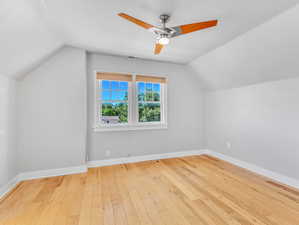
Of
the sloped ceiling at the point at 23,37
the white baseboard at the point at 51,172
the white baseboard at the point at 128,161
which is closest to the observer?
the sloped ceiling at the point at 23,37

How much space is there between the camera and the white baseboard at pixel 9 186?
6.77ft

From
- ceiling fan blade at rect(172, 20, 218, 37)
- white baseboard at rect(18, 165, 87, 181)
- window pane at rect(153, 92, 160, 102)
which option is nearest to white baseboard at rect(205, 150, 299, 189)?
window pane at rect(153, 92, 160, 102)

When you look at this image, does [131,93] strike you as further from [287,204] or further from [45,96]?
[287,204]

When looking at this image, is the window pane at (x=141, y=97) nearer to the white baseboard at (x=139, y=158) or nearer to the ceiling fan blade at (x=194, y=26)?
the white baseboard at (x=139, y=158)

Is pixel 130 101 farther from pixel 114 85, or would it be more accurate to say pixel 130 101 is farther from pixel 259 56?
pixel 259 56

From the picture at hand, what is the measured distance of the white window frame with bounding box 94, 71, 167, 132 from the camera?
10.6 ft

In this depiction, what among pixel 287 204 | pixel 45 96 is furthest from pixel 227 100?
pixel 45 96

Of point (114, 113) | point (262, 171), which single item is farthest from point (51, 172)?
point (262, 171)

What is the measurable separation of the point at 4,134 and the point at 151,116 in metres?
2.79

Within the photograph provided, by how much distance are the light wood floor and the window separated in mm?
1141

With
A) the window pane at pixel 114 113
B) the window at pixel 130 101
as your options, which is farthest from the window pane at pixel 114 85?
the window pane at pixel 114 113

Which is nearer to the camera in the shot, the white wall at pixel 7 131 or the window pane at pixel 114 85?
A: the white wall at pixel 7 131

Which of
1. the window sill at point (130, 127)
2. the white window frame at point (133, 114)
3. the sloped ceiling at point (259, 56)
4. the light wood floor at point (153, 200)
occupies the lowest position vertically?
the light wood floor at point (153, 200)

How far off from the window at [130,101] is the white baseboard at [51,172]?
0.94 m
